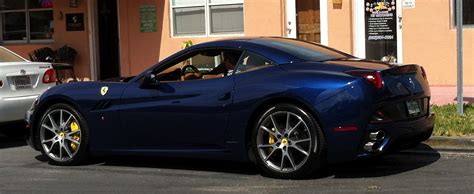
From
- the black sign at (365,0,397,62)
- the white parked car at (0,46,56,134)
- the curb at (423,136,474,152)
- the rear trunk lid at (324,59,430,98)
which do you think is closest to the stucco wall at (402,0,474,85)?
the black sign at (365,0,397,62)

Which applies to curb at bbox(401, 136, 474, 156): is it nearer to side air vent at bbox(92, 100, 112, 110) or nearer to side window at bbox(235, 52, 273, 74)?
side window at bbox(235, 52, 273, 74)

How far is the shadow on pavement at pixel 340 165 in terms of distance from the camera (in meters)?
6.57

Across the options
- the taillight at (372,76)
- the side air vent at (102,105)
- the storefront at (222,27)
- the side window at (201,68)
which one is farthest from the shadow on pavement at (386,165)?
the storefront at (222,27)

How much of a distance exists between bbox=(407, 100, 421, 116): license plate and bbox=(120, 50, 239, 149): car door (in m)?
1.74

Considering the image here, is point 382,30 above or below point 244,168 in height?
above

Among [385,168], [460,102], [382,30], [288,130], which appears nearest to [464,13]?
[382,30]

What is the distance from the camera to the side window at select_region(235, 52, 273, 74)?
255 inches

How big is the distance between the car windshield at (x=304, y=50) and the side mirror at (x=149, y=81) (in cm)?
121

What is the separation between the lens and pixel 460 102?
8.95 metres

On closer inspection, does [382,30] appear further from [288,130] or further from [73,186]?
[73,186]

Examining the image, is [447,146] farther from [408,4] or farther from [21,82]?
[21,82]

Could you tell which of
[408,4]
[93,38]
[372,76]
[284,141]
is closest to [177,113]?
Result: [284,141]

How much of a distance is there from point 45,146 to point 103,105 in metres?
1.02

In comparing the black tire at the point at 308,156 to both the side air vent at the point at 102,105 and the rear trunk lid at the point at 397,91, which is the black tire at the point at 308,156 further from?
the side air vent at the point at 102,105
